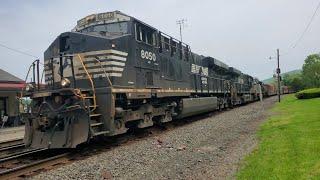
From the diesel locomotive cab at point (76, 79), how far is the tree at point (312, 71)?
95.4 m

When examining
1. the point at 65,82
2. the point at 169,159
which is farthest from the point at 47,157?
the point at 169,159

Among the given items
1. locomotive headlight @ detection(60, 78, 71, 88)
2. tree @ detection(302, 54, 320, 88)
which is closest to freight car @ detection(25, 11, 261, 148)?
locomotive headlight @ detection(60, 78, 71, 88)

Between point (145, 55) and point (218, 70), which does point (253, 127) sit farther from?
point (218, 70)

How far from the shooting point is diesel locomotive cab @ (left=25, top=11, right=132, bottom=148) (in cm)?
1067

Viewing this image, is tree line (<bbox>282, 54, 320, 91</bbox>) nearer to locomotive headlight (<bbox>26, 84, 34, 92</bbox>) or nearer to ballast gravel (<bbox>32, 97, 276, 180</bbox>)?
ballast gravel (<bbox>32, 97, 276, 180</bbox>)

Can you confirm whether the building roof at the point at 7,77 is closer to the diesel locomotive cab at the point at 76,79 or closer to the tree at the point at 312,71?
the diesel locomotive cab at the point at 76,79

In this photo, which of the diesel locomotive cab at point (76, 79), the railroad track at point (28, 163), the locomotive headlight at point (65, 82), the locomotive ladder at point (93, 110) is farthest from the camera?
the locomotive headlight at point (65, 82)

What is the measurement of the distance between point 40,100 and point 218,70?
17834 mm

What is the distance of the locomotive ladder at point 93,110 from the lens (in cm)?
1077

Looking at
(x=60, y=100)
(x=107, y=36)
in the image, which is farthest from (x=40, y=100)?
(x=107, y=36)

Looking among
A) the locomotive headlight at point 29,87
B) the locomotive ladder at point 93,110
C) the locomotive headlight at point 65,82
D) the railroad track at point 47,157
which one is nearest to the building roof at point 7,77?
the locomotive headlight at point 29,87

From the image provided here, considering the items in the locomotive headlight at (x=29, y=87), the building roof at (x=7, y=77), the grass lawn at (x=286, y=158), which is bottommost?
the grass lawn at (x=286, y=158)

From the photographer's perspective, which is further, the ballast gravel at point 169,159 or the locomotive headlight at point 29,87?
the locomotive headlight at point 29,87

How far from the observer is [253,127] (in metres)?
15.6
